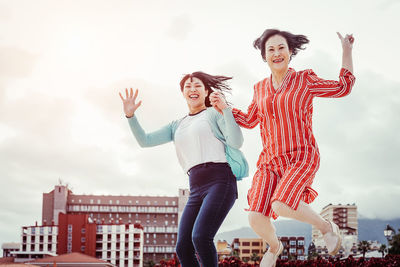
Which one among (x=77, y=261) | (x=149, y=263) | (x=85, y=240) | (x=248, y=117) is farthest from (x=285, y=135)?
(x=149, y=263)

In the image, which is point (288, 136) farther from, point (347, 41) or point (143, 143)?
point (143, 143)

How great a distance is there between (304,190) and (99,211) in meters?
119

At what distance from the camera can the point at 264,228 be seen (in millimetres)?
5289

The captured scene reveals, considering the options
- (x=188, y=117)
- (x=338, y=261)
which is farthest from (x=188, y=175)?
(x=338, y=261)

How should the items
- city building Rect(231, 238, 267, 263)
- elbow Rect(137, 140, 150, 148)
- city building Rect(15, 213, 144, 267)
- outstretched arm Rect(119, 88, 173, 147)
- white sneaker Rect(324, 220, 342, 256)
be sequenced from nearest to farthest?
white sneaker Rect(324, 220, 342, 256), outstretched arm Rect(119, 88, 173, 147), elbow Rect(137, 140, 150, 148), city building Rect(15, 213, 144, 267), city building Rect(231, 238, 267, 263)

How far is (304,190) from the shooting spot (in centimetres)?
509

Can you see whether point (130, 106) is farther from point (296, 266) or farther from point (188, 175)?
point (296, 266)

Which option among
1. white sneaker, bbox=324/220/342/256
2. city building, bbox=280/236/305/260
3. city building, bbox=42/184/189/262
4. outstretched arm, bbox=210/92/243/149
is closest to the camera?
white sneaker, bbox=324/220/342/256

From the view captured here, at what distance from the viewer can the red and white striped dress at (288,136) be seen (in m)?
5.06

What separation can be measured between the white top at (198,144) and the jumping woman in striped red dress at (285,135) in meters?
0.36

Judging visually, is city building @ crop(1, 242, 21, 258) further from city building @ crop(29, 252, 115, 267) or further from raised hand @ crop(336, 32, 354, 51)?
raised hand @ crop(336, 32, 354, 51)

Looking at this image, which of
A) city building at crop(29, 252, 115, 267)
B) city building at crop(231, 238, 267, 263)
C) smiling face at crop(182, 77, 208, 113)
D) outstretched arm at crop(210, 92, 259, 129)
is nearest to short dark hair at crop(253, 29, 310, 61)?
outstretched arm at crop(210, 92, 259, 129)

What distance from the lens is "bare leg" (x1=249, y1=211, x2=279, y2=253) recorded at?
5.23 metres

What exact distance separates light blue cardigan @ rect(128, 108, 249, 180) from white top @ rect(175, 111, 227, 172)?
0.06 m
